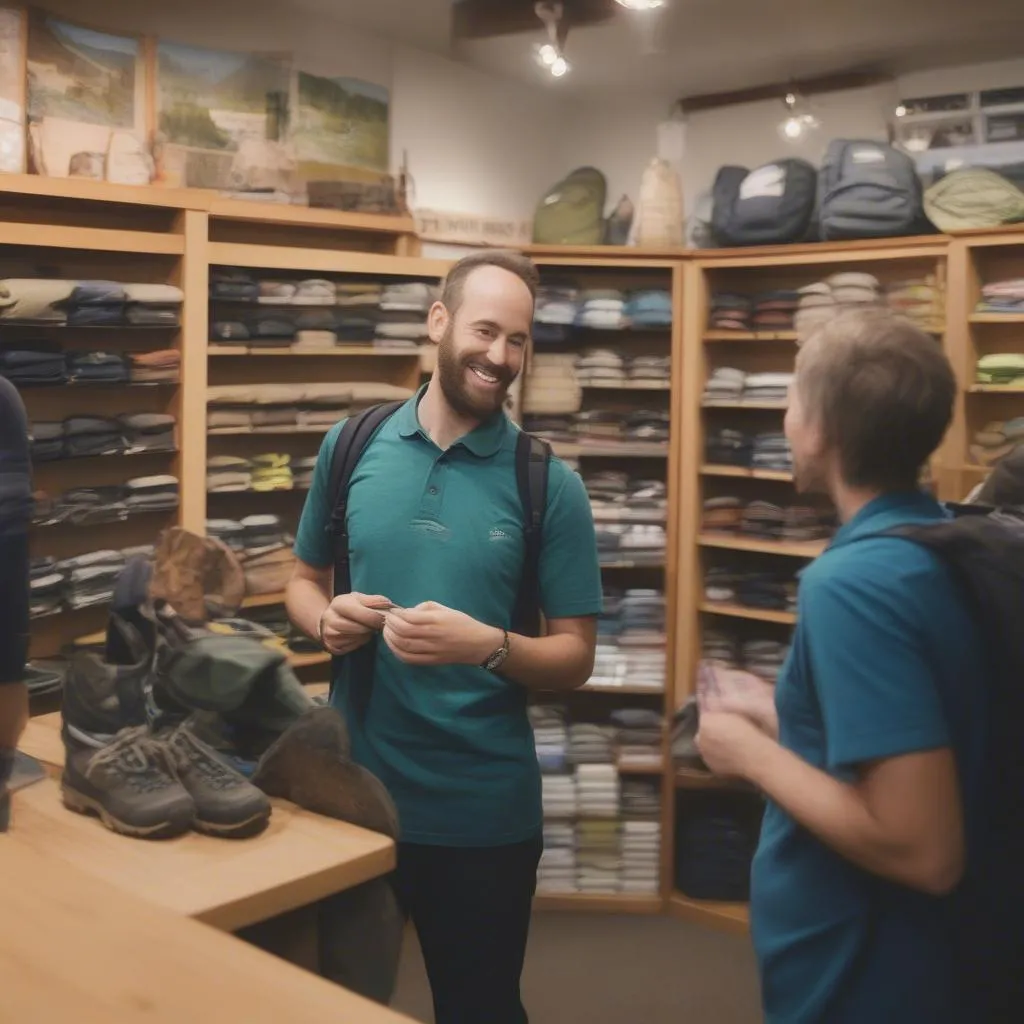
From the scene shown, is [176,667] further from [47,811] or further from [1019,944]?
[1019,944]

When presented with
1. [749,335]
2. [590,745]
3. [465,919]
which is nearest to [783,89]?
[749,335]

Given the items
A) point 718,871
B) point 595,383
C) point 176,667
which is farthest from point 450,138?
point 176,667

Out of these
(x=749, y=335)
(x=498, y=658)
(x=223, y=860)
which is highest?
(x=749, y=335)

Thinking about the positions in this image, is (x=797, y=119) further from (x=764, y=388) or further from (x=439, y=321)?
(x=439, y=321)

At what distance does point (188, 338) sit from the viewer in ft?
12.8

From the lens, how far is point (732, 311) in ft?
16.1

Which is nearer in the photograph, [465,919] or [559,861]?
[465,919]

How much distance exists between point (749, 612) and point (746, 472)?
1.71 ft

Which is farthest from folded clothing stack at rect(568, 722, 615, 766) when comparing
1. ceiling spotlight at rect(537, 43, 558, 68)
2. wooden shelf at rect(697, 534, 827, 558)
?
ceiling spotlight at rect(537, 43, 558, 68)

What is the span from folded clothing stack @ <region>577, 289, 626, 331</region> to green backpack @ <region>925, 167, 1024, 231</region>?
3.86ft

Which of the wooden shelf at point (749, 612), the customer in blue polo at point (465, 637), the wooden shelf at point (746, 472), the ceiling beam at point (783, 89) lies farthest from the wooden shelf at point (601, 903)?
the ceiling beam at point (783, 89)

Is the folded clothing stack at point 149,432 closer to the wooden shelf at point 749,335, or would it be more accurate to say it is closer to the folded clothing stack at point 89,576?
the folded clothing stack at point 89,576

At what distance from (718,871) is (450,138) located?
3.04 meters

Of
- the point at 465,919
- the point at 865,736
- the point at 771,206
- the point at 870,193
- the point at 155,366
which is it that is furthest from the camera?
the point at 771,206
